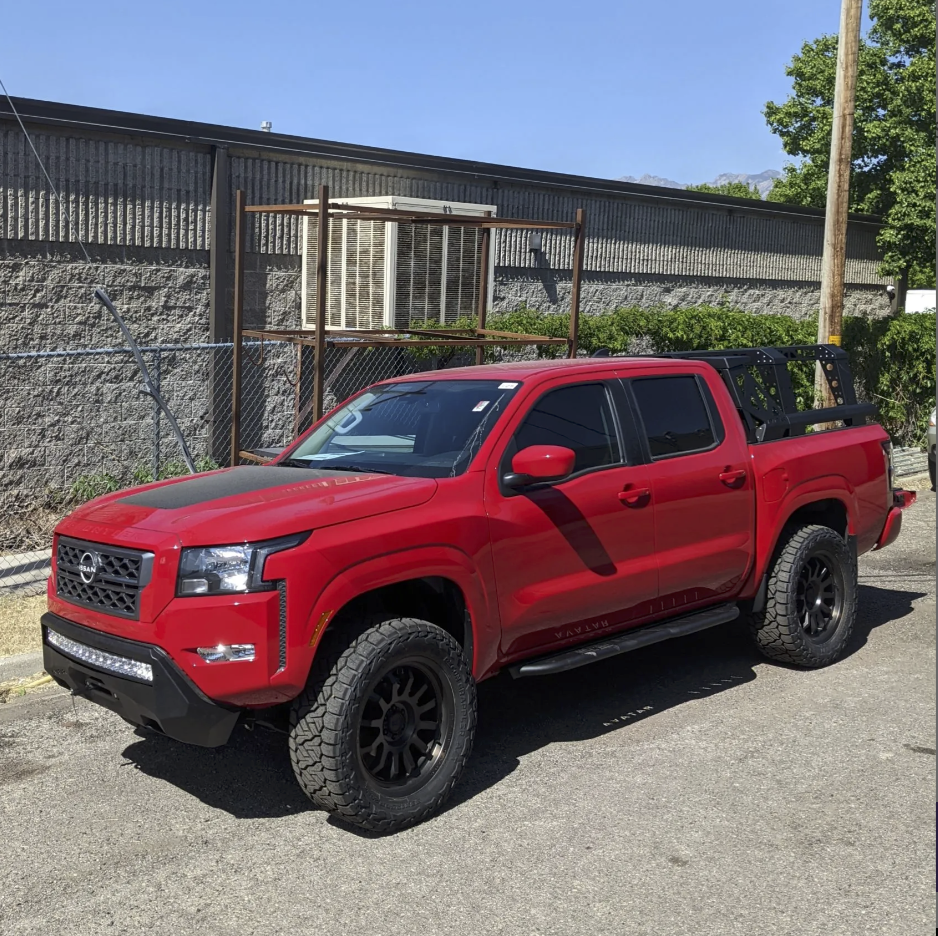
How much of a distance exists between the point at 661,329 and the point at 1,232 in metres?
7.55

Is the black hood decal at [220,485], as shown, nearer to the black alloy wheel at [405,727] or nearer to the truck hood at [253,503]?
the truck hood at [253,503]

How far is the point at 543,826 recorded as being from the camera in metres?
4.86

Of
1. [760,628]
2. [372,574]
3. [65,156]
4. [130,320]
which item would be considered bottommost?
[760,628]

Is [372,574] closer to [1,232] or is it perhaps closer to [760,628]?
[760,628]

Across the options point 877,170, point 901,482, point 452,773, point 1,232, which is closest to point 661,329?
point 901,482

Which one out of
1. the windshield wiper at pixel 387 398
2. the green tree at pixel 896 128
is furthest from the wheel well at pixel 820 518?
the green tree at pixel 896 128

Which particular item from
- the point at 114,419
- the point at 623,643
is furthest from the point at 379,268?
the point at 623,643

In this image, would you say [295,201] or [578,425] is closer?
[578,425]

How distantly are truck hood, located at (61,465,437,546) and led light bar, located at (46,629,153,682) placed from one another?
49 cm

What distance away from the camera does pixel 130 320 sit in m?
11.4

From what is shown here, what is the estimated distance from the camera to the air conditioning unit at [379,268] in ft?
41.5

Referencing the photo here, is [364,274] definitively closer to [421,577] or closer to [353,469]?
[353,469]

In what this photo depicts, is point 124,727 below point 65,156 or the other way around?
below

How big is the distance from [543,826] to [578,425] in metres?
2.06
